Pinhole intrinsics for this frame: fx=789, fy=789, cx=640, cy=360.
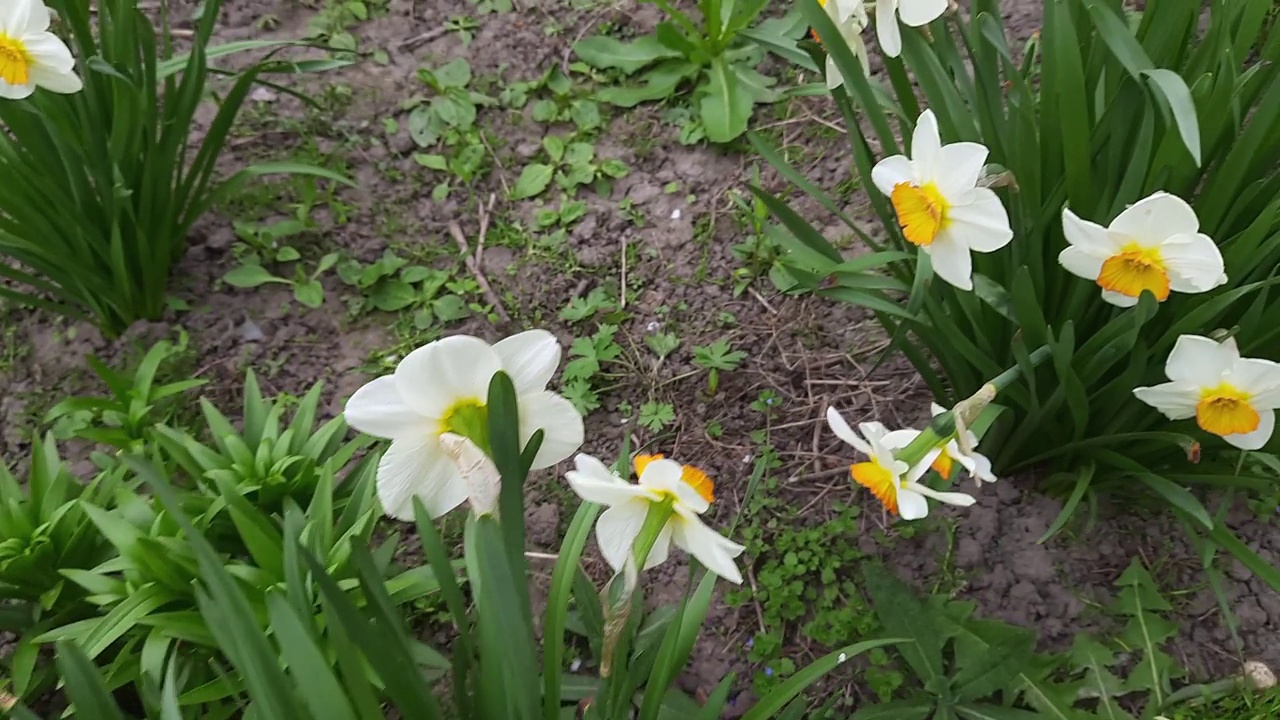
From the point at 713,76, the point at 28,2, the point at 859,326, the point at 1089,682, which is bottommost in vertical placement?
the point at 1089,682

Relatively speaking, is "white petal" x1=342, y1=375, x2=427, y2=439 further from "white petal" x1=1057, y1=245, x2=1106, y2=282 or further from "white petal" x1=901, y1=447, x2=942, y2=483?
"white petal" x1=1057, y1=245, x2=1106, y2=282

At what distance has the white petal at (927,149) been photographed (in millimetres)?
1017

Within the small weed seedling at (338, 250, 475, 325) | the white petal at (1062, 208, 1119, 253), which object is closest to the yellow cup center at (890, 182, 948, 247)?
the white petal at (1062, 208, 1119, 253)

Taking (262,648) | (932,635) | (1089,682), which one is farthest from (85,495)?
(1089,682)

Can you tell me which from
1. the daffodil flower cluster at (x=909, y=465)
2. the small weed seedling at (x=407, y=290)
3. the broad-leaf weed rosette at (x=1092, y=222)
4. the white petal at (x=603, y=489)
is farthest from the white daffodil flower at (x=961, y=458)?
the small weed seedling at (x=407, y=290)

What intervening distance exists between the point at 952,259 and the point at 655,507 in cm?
56

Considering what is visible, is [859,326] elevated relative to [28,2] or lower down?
lower down

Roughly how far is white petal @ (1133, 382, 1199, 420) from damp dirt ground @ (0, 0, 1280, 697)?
0.30 m

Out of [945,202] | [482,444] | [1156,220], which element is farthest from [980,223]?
[482,444]

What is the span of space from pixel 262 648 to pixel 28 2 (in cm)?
122

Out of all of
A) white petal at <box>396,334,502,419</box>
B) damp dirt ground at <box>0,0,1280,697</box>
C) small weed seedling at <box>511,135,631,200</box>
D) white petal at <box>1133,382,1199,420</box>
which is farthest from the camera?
small weed seedling at <box>511,135,631,200</box>

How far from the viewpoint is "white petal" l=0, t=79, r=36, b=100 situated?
128 cm

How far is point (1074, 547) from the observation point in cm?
140

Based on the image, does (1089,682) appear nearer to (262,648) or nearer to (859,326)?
(859,326)
